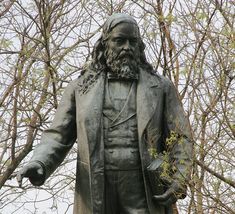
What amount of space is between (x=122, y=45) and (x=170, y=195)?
44.3 inches

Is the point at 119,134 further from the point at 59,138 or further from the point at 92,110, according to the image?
the point at 59,138

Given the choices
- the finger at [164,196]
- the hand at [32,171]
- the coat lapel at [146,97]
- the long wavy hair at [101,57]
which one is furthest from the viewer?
the long wavy hair at [101,57]

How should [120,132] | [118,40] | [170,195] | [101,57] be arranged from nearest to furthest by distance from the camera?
[170,195] < [120,132] < [118,40] < [101,57]

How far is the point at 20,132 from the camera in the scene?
13.6 meters

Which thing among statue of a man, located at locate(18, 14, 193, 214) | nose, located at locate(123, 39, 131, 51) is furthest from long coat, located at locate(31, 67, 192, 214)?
nose, located at locate(123, 39, 131, 51)

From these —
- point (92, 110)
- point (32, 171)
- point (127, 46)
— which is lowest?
point (32, 171)

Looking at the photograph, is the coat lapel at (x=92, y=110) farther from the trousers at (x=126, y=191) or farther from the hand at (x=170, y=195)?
the hand at (x=170, y=195)

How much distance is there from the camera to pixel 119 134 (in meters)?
7.10

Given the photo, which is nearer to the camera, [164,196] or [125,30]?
[164,196]

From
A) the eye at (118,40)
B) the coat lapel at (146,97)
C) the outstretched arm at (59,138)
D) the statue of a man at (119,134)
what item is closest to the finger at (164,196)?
the statue of a man at (119,134)

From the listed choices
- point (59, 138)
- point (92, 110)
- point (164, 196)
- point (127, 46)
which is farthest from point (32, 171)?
point (127, 46)

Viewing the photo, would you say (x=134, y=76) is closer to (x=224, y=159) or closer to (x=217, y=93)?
(x=224, y=159)

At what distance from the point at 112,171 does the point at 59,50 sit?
23.0 ft

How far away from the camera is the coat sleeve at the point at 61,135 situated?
7176 millimetres
